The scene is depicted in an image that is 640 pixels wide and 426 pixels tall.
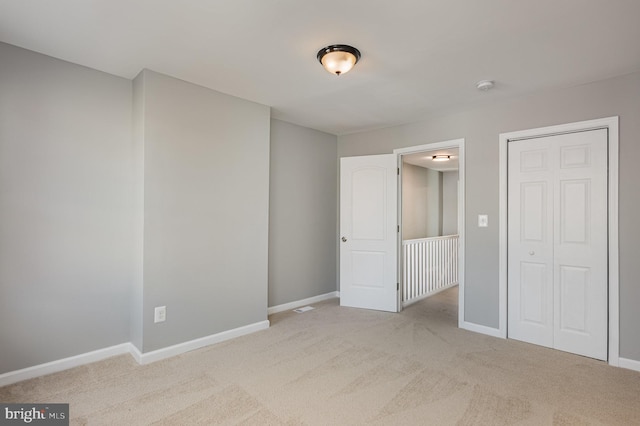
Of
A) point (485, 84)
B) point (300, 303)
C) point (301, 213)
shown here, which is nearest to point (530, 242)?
point (485, 84)

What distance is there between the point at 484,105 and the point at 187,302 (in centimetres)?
355

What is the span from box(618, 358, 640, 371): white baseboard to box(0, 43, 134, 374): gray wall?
4.20 metres

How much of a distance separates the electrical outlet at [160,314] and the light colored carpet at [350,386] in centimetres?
35

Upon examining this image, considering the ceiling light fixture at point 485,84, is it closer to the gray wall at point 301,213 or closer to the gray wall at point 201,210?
the gray wall at point 201,210

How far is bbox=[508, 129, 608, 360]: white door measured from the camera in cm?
291

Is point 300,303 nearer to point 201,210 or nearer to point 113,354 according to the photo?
point 201,210

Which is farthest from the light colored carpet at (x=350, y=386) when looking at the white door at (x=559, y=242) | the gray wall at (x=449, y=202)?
the gray wall at (x=449, y=202)

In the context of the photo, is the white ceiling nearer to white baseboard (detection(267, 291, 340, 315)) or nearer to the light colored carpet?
the light colored carpet

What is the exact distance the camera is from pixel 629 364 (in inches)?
107

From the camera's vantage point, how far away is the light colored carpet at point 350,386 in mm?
2049

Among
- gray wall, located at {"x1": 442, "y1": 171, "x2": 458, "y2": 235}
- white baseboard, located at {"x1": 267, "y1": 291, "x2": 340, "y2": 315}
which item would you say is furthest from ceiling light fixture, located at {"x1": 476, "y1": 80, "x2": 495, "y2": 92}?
gray wall, located at {"x1": 442, "y1": 171, "x2": 458, "y2": 235}

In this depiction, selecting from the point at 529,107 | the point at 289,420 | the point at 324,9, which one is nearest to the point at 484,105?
the point at 529,107

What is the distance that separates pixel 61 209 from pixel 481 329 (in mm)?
4072

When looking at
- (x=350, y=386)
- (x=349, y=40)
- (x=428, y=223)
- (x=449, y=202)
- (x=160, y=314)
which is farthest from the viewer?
(x=449, y=202)
